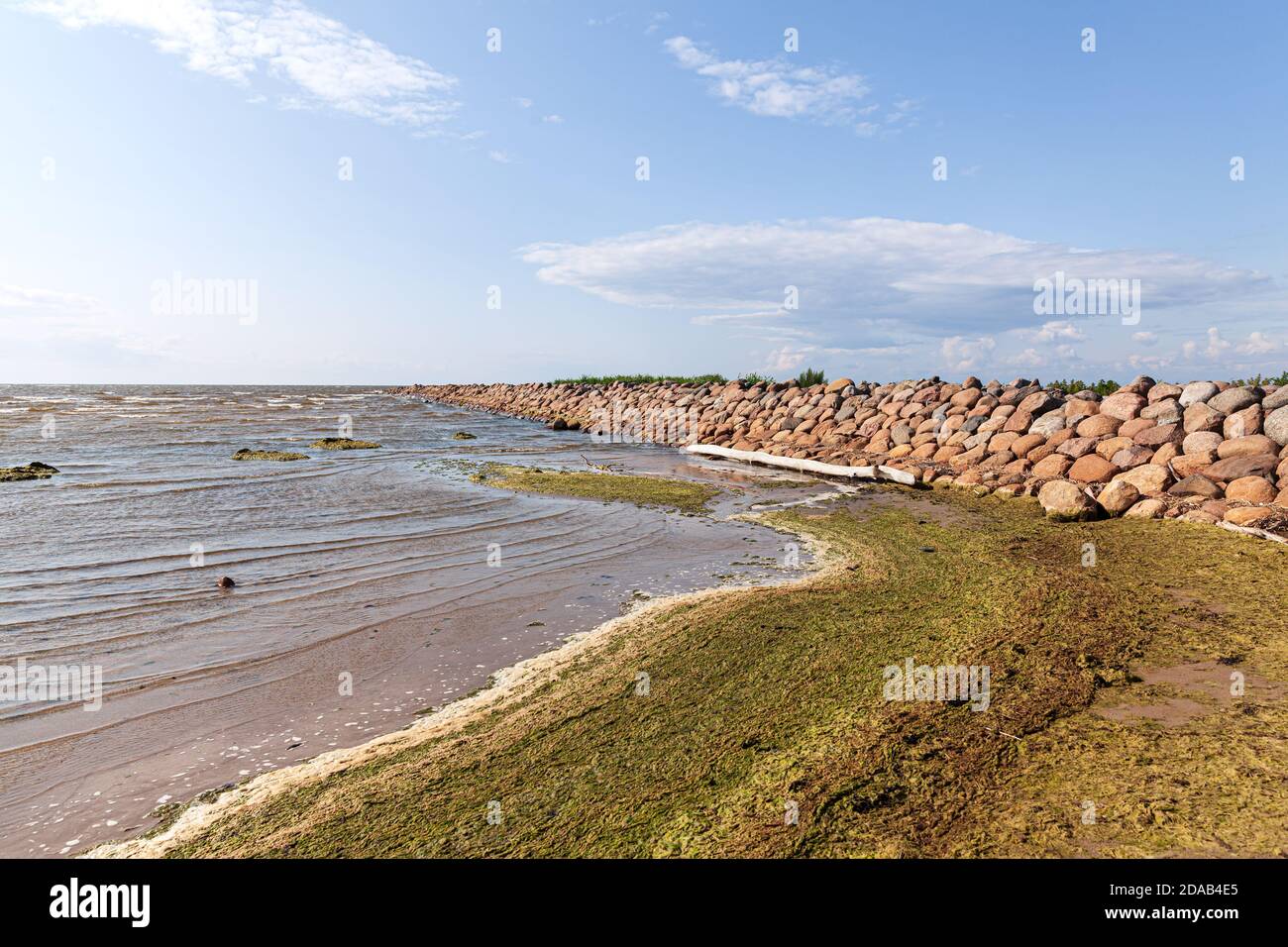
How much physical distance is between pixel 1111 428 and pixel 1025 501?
2.70m

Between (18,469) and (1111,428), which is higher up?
(1111,428)

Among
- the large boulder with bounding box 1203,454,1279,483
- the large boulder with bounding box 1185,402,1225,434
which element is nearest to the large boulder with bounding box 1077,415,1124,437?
the large boulder with bounding box 1185,402,1225,434

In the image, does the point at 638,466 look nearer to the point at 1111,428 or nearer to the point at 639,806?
the point at 1111,428

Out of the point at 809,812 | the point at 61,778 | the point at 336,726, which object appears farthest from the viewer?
the point at 336,726

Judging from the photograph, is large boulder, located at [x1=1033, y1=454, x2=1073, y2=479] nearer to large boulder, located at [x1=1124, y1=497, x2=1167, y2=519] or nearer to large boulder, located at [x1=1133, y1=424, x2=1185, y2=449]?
large boulder, located at [x1=1133, y1=424, x2=1185, y2=449]

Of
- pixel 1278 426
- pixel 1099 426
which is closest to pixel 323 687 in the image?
pixel 1278 426

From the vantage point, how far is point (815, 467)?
18.7m

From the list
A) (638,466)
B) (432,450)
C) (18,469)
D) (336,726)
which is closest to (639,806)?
(336,726)

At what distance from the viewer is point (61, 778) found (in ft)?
13.7

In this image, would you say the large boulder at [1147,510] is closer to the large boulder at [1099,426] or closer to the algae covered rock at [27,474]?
the large boulder at [1099,426]

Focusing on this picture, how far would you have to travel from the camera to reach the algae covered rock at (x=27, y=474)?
18.1m

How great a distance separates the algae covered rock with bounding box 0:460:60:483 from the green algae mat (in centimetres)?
2089

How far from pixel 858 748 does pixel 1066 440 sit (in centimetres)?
1322

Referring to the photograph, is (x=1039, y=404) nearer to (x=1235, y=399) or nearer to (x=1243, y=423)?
(x=1235, y=399)
